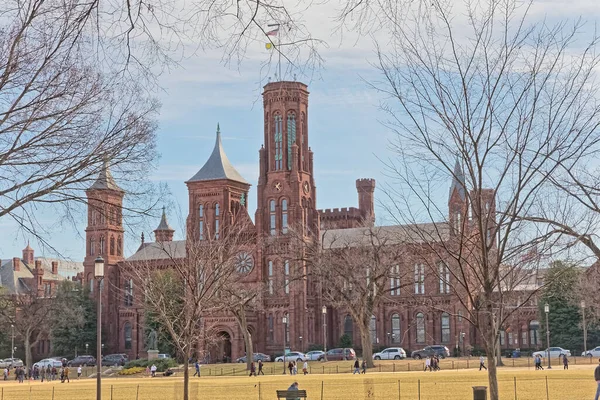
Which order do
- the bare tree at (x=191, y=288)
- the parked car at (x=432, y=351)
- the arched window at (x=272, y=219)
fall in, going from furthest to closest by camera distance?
the arched window at (x=272, y=219) → the parked car at (x=432, y=351) → the bare tree at (x=191, y=288)

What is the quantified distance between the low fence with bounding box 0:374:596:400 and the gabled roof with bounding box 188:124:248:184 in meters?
63.3

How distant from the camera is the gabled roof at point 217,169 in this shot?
112000 millimetres

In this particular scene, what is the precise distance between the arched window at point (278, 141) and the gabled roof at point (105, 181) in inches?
3463

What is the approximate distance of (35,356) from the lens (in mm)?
128000

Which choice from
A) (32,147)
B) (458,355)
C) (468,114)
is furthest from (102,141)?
(458,355)

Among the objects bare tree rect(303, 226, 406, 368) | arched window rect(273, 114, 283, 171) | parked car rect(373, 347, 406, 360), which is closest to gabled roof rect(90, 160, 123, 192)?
bare tree rect(303, 226, 406, 368)

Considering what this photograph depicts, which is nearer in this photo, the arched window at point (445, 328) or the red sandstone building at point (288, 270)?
the red sandstone building at point (288, 270)

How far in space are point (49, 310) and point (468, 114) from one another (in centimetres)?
10331

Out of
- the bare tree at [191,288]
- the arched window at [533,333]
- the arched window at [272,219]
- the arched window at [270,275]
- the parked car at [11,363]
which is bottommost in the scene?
the parked car at [11,363]

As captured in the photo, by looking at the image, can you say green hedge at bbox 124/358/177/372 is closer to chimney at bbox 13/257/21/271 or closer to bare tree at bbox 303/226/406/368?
bare tree at bbox 303/226/406/368

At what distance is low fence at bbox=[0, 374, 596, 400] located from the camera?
35844mm

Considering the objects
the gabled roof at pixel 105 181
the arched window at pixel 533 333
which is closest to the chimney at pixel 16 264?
the arched window at pixel 533 333

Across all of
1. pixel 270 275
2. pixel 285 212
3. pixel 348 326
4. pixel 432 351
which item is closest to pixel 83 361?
pixel 270 275

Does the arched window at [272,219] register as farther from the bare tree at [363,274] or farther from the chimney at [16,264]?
the chimney at [16,264]
